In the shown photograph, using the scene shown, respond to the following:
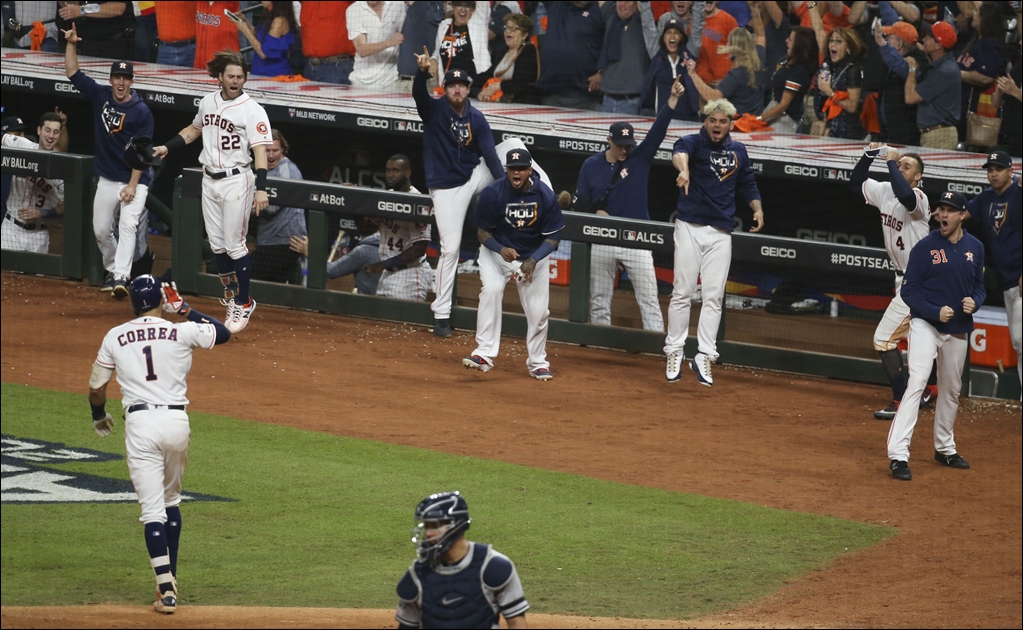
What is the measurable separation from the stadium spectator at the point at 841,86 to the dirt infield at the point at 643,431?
2.95 m

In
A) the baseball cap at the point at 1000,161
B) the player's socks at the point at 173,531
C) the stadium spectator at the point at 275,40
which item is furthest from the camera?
the stadium spectator at the point at 275,40

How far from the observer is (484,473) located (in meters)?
9.12

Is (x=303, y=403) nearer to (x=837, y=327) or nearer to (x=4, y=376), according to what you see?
(x=4, y=376)

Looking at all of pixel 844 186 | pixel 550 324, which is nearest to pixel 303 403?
pixel 550 324

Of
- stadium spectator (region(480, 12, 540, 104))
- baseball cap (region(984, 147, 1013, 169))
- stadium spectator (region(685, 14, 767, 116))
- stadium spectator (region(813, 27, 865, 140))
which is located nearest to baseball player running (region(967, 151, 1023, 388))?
baseball cap (region(984, 147, 1013, 169))

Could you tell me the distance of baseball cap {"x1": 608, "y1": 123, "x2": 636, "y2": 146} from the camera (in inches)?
468

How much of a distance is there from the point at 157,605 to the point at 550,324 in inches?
273

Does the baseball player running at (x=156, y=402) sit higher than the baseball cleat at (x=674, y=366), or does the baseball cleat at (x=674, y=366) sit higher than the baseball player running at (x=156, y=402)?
the baseball player running at (x=156, y=402)

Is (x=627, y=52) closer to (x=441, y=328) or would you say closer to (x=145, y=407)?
(x=441, y=328)

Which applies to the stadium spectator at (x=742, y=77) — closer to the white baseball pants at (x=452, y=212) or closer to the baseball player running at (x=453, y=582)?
the white baseball pants at (x=452, y=212)

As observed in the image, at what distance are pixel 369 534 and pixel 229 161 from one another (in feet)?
15.1

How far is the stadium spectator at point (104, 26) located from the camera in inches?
662

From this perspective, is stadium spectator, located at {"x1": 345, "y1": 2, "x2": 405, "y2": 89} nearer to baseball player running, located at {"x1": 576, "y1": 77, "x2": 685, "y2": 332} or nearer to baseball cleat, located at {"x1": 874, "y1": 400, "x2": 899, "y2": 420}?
baseball player running, located at {"x1": 576, "y1": 77, "x2": 685, "y2": 332}

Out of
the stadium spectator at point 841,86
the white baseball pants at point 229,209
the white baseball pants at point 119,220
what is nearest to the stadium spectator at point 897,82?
the stadium spectator at point 841,86
